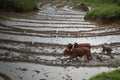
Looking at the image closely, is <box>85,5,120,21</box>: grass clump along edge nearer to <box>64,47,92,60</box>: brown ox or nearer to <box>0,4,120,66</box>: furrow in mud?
<box>0,4,120,66</box>: furrow in mud

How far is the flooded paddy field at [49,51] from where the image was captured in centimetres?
1107

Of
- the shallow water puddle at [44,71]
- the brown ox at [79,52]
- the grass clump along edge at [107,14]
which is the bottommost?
the shallow water puddle at [44,71]

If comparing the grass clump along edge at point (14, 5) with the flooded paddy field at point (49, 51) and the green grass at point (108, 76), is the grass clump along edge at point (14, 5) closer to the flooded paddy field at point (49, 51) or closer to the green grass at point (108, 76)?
the flooded paddy field at point (49, 51)

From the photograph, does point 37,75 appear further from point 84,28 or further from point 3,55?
point 84,28

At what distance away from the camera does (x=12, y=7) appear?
33312 millimetres

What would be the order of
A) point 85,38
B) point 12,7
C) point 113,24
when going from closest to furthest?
point 85,38 < point 113,24 < point 12,7

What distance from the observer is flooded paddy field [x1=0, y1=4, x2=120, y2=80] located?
11.1m

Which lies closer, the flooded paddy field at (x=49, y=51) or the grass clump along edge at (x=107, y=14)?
the flooded paddy field at (x=49, y=51)

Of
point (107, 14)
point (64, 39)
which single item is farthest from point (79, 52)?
point (107, 14)

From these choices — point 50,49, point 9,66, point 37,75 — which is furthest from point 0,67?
point 50,49

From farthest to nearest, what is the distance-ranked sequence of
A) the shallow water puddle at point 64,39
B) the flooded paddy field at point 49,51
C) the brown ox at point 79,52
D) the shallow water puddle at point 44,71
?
the shallow water puddle at point 64,39
the brown ox at point 79,52
the flooded paddy field at point 49,51
the shallow water puddle at point 44,71

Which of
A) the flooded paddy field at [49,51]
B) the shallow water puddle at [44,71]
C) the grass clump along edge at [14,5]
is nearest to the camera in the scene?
the shallow water puddle at [44,71]

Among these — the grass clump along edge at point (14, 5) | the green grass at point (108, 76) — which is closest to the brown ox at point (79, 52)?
the green grass at point (108, 76)

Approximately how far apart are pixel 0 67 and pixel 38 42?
4971mm
